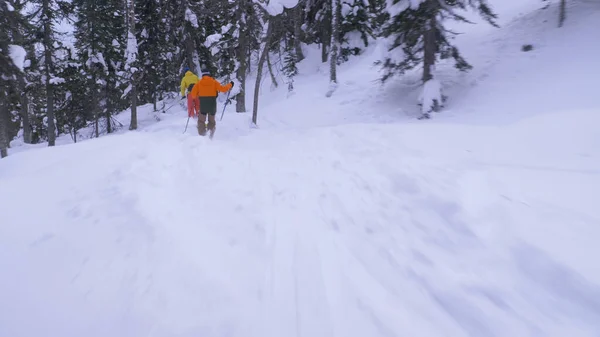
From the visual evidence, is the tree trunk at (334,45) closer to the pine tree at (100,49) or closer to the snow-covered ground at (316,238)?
the snow-covered ground at (316,238)

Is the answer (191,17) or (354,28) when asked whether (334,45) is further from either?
(191,17)

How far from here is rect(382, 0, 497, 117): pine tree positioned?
476 inches

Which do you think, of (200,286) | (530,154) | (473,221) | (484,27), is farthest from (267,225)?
(484,27)

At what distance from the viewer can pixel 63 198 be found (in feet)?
14.9

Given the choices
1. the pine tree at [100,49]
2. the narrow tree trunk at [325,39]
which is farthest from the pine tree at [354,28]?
the pine tree at [100,49]

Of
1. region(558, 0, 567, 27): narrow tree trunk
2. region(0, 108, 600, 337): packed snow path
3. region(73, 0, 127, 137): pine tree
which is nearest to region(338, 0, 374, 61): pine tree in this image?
region(558, 0, 567, 27): narrow tree trunk

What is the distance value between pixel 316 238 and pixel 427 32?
11459 millimetres

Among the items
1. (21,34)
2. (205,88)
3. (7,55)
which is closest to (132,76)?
(21,34)

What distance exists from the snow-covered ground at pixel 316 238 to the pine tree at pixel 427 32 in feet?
18.4

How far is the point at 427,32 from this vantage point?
12.4 m

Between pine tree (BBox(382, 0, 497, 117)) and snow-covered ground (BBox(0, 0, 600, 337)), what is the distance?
18.4 feet

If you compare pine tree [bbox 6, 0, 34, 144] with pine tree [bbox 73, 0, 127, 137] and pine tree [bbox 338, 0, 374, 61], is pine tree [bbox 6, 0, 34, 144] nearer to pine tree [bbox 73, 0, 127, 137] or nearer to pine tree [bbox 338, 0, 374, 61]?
pine tree [bbox 73, 0, 127, 137]

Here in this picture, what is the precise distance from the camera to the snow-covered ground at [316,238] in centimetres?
257

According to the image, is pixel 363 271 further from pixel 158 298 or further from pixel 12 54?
pixel 12 54
